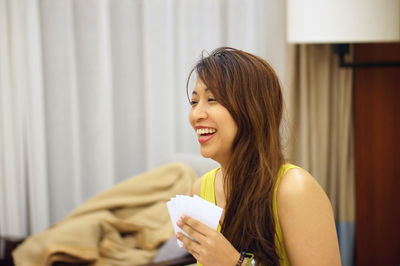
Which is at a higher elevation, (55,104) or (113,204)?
(55,104)

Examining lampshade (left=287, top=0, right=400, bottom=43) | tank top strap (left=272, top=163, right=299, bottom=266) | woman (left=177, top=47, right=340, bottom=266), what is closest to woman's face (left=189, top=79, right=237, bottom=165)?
woman (left=177, top=47, right=340, bottom=266)

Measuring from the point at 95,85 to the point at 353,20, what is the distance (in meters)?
1.65

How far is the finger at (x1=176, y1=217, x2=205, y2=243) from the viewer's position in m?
1.15

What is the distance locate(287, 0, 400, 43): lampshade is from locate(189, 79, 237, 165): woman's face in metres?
1.33

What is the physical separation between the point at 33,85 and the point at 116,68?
529mm

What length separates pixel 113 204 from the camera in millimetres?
2676

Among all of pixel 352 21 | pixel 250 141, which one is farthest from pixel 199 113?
pixel 352 21

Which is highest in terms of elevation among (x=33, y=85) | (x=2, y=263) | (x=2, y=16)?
(x=2, y=16)

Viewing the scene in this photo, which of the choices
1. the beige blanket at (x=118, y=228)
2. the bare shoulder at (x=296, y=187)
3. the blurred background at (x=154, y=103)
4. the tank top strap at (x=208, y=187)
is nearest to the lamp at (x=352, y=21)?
the blurred background at (x=154, y=103)

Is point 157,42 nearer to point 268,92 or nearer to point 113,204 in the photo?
point 113,204

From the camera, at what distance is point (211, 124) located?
1210mm

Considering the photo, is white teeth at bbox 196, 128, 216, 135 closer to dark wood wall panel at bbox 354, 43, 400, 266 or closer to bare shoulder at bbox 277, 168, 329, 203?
bare shoulder at bbox 277, 168, 329, 203

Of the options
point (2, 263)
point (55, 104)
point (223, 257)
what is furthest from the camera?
point (55, 104)

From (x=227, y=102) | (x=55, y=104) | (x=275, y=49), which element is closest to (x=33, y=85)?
(x=55, y=104)
